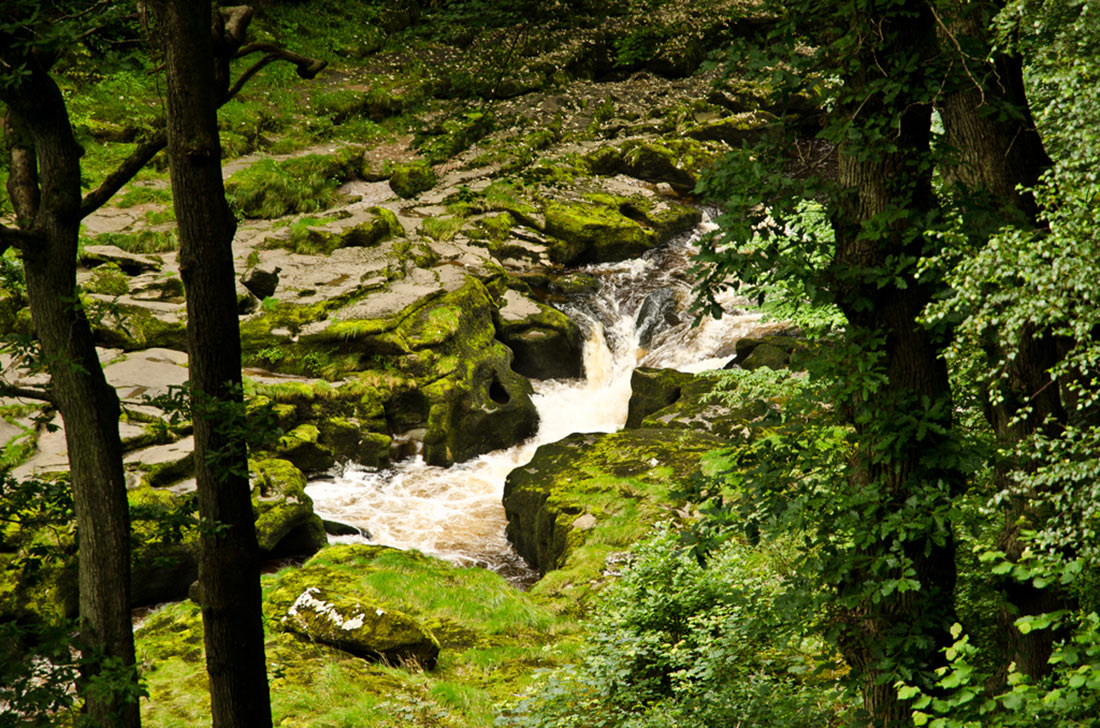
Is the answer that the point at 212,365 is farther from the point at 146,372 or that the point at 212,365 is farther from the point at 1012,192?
the point at 146,372

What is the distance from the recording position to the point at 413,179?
23.0 metres

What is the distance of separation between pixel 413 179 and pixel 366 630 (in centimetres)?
1752

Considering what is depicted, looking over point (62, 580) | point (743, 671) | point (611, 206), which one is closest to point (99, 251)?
point (62, 580)

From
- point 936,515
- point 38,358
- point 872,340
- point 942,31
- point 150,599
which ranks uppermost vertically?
point 942,31

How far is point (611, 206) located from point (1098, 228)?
2058 centimetres

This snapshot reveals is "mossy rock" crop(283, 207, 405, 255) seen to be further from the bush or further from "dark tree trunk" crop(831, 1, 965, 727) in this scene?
"dark tree trunk" crop(831, 1, 965, 727)

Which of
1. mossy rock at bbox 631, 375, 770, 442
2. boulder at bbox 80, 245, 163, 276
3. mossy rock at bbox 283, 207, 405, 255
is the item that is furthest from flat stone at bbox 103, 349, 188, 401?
mossy rock at bbox 631, 375, 770, 442

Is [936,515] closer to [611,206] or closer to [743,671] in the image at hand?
[743,671]

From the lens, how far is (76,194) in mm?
4520

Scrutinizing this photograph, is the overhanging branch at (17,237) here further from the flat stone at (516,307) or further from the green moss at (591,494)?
the flat stone at (516,307)

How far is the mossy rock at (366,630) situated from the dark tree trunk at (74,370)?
3251mm

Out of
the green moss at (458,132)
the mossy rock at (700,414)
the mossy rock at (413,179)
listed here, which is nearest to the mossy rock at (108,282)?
the mossy rock at (413,179)

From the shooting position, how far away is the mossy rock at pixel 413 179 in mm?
22766

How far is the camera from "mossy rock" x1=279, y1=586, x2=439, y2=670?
25.0ft
